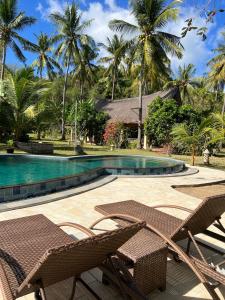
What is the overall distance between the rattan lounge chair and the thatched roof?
2498 centimetres

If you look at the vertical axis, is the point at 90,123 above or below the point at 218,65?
below

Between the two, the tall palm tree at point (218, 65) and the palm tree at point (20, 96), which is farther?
the tall palm tree at point (218, 65)

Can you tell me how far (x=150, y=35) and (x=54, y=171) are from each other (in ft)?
50.8

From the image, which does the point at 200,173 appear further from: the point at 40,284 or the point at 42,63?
the point at 42,63

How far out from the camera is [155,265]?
9.75 feet

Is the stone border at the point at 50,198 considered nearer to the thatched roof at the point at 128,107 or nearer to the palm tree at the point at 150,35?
the palm tree at the point at 150,35

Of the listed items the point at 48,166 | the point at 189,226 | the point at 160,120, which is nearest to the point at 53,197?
the point at 189,226

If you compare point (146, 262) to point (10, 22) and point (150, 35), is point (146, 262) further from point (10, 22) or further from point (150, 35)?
point (10, 22)

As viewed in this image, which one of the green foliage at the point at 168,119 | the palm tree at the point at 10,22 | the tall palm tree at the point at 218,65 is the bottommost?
the green foliage at the point at 168,119

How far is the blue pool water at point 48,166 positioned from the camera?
10.5 m

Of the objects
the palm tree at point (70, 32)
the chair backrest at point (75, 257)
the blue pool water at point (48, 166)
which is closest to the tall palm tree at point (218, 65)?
the palm tree at point (70, 32)

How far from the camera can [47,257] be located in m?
1.89

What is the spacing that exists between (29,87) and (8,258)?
1820 cm

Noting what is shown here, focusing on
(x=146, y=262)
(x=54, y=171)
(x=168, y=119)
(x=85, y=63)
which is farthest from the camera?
(x=85, y=63)
